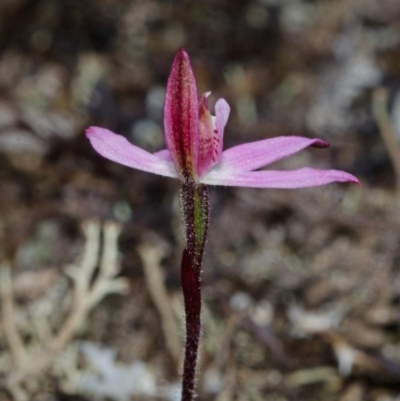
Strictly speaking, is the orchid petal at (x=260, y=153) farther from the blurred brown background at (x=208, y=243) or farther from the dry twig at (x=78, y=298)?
the dry twig at (x=78, y=298)

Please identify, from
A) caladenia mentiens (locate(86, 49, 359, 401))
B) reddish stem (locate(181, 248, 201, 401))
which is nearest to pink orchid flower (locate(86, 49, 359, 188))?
caladenia mentiens (locate(86, 49, 359, 401))

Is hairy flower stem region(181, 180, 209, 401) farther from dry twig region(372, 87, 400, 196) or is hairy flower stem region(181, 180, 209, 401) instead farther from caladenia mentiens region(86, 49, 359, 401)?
dry twig region(372, 87, 400, 196)

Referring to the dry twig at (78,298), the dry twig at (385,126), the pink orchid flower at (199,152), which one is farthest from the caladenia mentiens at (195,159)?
the dry twig at (385,126)

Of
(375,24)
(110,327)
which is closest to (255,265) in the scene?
(110,327)

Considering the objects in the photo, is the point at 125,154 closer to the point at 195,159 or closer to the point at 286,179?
the point at 195,159

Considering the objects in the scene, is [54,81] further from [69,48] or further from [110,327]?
[110,327]

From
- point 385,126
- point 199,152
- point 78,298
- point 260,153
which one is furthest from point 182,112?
point 385,126

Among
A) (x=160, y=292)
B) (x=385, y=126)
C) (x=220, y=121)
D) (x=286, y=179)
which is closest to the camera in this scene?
(x=286, y=179)
